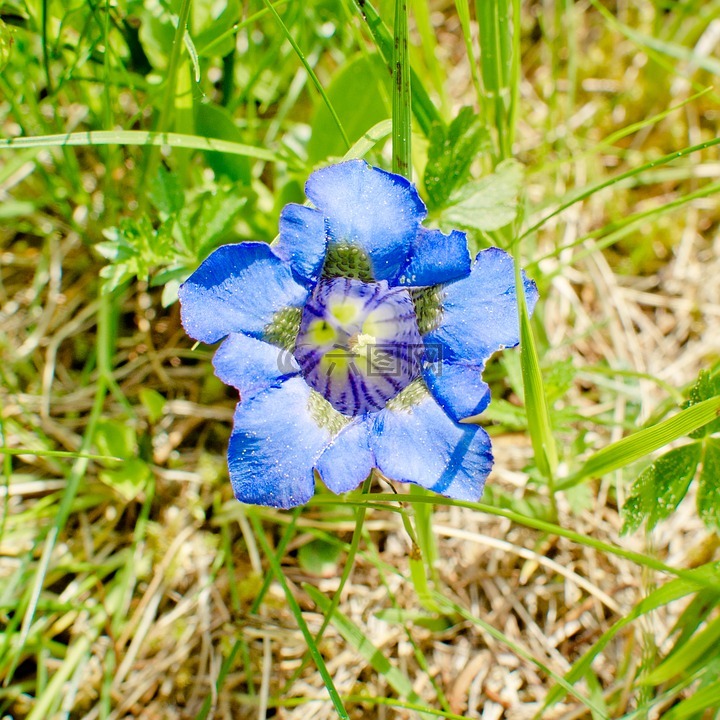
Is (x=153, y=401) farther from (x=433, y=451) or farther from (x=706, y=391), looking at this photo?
(x=706, y=391)

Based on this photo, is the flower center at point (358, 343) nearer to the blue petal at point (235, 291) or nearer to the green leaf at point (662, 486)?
the blue petal at point (235, 291)

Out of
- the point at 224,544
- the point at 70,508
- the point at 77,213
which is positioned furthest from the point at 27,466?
the point at 77,213

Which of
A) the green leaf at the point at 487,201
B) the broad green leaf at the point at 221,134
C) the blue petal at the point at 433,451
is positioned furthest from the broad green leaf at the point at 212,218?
the blue petal at the point at 433,451

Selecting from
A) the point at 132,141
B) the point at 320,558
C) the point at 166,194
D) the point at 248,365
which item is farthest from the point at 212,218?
the point at 320,558

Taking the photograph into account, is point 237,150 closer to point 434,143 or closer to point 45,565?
point 434,143

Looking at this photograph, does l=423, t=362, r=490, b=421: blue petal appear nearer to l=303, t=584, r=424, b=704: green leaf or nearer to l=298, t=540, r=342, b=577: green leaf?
l=303, t=584, r=424, b=704: green leaf

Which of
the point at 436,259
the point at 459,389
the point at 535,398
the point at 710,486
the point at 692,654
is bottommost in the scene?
the point at 692,654

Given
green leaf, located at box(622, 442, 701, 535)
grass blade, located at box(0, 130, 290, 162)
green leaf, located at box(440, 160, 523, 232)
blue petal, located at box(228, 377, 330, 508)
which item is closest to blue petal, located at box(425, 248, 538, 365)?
green leaf, located at box(440, 160, 523, 232)
